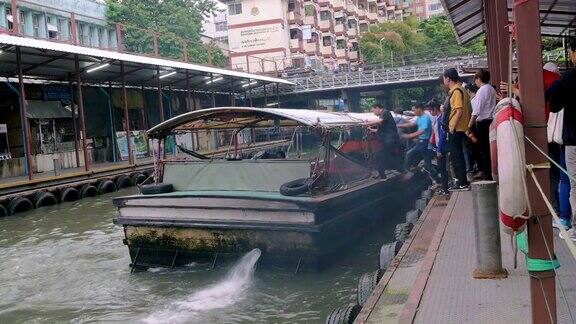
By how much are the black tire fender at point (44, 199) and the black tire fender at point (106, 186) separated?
212 centimetres

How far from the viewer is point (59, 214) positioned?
1447 centimetres

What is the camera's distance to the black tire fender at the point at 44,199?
15414 mm

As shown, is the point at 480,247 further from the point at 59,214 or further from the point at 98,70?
the point at 98,70

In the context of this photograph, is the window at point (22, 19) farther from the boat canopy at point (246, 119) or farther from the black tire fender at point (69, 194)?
the boat canopy at point (246, 119)

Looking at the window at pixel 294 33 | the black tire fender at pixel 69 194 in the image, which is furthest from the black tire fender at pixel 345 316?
the window at pixel 294 33

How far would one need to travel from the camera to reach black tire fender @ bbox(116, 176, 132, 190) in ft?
62.5

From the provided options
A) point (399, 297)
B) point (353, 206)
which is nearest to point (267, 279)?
point (353, 206)

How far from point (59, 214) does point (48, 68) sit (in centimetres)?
748

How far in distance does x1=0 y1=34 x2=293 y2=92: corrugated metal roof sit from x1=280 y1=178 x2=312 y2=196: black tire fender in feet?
33.8

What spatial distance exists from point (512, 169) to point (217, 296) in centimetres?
492

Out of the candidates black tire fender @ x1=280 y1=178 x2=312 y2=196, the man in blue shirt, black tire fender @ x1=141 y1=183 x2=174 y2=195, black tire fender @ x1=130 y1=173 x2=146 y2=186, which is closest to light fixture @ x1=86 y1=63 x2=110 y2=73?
black tire fender @ x1=130 y1=173 x2=146 y2=186

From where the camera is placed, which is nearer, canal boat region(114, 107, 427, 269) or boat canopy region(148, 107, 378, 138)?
canal boat region(114, 107, 427, 269)

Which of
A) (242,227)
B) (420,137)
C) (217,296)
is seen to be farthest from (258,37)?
(217,296)

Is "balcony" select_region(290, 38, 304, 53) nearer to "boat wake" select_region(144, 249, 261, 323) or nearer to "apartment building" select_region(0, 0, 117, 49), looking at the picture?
"apartment building" select_region(0, 0, 117, 49)
